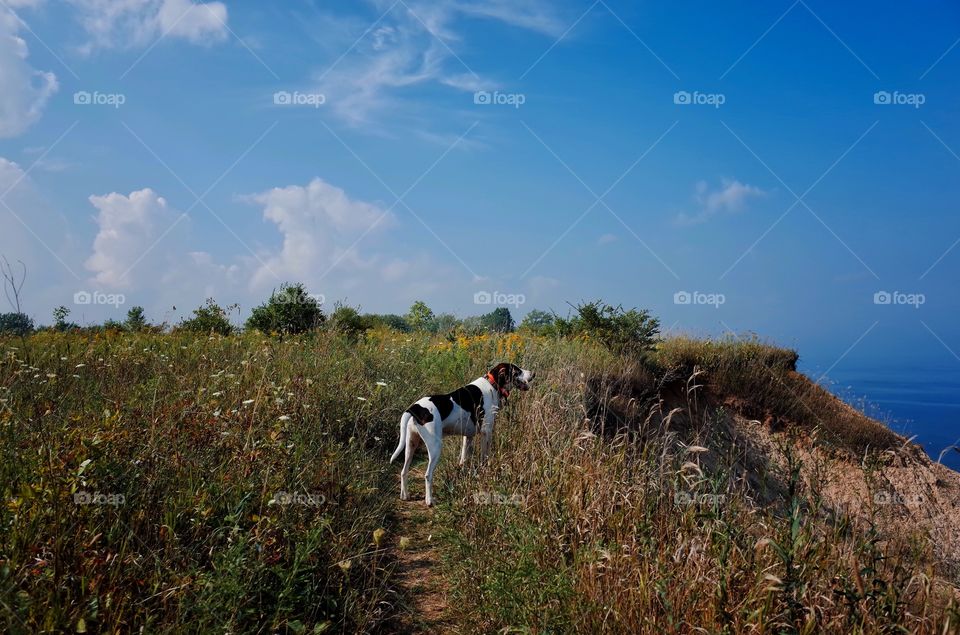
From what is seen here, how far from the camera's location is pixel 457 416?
23.0 feet

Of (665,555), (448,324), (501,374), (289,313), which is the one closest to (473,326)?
(448,324)

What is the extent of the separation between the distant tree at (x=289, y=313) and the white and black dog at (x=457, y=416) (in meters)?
9.09

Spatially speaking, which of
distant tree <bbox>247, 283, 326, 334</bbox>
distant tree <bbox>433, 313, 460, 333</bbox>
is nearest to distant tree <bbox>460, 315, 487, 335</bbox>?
distant tree <bbox>433, 313, 460, 333</bbox>

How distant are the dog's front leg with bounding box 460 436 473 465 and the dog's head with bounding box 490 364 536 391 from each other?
785mm

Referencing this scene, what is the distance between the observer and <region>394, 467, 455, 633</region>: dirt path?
14.5 ft

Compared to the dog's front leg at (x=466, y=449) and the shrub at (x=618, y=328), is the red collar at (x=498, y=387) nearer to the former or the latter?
the dog's front leg at (x=466, y=449)

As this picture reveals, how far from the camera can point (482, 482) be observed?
6109 mm

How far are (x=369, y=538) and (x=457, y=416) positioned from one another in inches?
74.2

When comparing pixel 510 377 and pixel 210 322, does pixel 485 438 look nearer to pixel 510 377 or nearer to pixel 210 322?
pixel 510 377

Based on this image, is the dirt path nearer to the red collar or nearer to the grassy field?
the grassy field

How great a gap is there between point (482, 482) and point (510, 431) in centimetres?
120

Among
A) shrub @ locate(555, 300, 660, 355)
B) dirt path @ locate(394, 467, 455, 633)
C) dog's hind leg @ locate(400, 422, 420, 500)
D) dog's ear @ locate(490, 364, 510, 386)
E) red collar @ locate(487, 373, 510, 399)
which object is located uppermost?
shrub @ locate(555, 300, 660, 355)

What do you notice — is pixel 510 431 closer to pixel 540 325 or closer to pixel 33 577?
pixel 33 577

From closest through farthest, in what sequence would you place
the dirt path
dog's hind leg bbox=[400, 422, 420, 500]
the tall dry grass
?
1. the tall dry grass
2. the dirt path
3. dog's hind leg bbox=[400, 422, 420, 500]
